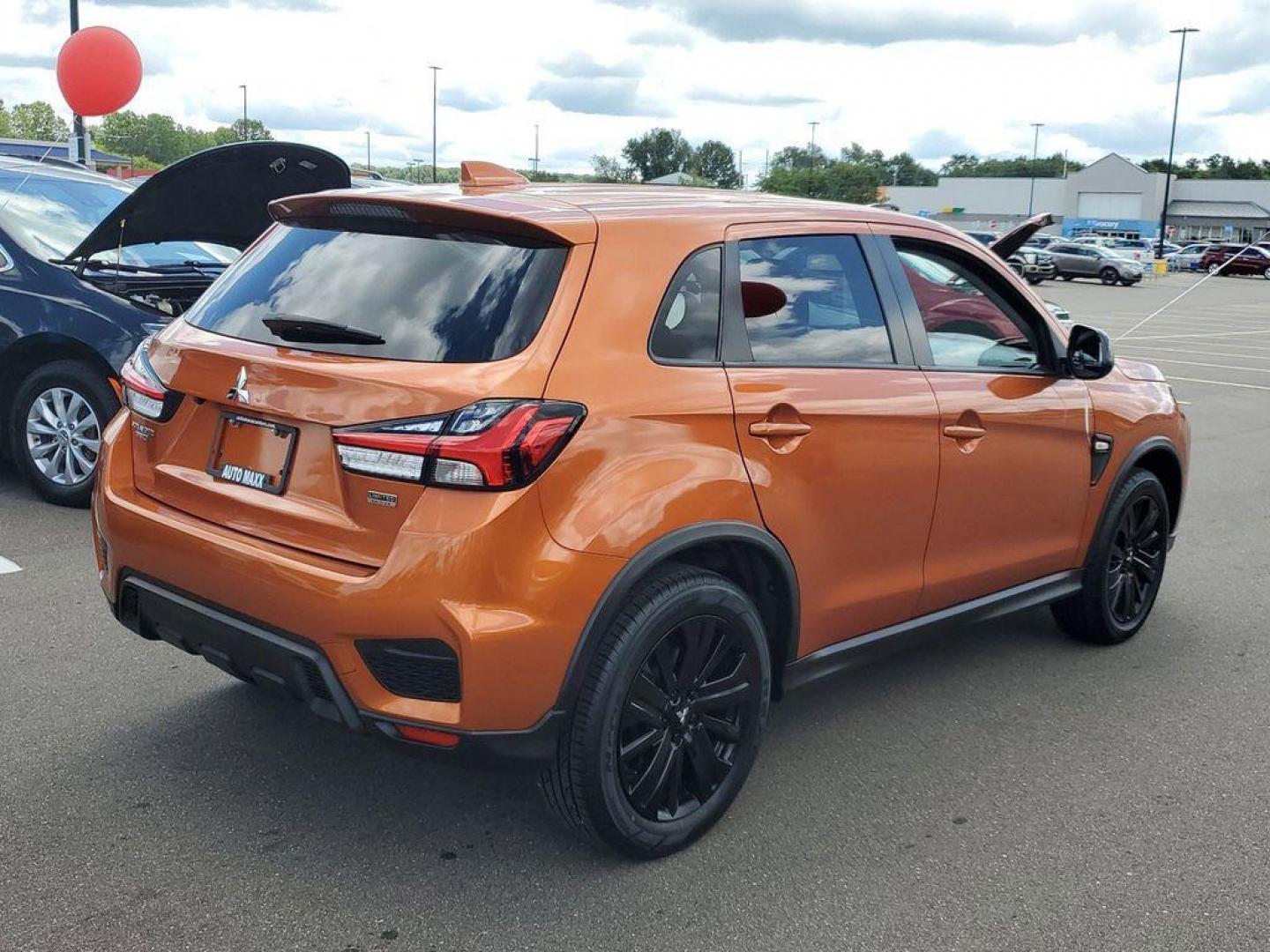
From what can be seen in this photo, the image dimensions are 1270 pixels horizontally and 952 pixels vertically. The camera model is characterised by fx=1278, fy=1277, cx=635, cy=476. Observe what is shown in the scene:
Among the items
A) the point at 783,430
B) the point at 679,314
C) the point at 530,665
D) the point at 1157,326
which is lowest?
the point at 1157,326

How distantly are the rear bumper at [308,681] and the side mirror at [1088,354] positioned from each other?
255 centimetres

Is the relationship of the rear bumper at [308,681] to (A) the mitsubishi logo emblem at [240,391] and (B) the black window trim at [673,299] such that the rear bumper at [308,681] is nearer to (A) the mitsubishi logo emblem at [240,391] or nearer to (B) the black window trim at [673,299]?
(A) the mitsubishi logo emblem at [240,391]

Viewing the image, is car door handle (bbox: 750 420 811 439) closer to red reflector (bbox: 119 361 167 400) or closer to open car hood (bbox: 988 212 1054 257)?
red reflector (bbox: 119 361 167 400)

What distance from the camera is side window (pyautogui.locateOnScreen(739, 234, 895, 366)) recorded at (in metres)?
3.52

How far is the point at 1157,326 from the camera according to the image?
85.2 feet

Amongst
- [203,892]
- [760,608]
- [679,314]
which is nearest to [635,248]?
[679,314]

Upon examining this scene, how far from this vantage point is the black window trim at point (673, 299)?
321cm

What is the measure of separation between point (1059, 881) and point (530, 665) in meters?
1.50

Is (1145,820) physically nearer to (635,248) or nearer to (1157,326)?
(635,248)

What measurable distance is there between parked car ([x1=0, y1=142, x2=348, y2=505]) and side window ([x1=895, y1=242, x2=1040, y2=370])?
3.59m

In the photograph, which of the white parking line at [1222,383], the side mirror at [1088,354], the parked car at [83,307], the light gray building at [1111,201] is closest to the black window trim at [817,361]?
the side mirror at [1088,354]

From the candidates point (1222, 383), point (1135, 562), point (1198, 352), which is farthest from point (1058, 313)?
point (1198, 352)

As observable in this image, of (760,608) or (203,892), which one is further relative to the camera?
(760,608)

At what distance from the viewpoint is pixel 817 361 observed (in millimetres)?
3625
